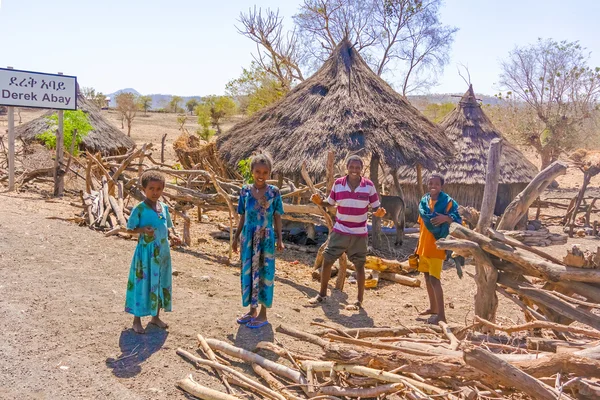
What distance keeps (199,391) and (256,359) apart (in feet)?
1.65

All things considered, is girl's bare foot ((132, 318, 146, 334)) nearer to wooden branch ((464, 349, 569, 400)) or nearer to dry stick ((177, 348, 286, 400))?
dry stick ((177, 348, 286, 400))

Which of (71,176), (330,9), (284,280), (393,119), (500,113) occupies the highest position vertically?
(330,9)

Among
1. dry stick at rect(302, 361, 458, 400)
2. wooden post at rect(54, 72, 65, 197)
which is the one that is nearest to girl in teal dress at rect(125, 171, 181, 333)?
dry stick at rect(302, 361, 458, 400)

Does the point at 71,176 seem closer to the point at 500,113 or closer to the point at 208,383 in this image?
the point at 208,383

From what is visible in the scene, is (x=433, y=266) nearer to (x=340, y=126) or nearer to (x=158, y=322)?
(x=158, y=322)

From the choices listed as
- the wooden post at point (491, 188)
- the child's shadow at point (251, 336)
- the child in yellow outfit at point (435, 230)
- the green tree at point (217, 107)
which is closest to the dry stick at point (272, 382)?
the child's shadow at point (251, 336)

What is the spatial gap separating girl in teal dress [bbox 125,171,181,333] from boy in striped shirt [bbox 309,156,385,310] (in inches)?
74.0

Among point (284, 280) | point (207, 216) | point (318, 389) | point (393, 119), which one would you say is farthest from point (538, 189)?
point (207, 216)

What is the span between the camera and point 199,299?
5.05 meters

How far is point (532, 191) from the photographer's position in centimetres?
406

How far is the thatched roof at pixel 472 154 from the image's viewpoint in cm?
1281

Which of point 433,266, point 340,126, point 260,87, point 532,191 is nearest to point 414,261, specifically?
point 433,266

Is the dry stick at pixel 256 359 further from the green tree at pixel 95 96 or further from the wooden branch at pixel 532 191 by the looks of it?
the green tree at pixel 95 96

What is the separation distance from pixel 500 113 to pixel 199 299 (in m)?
26.4
